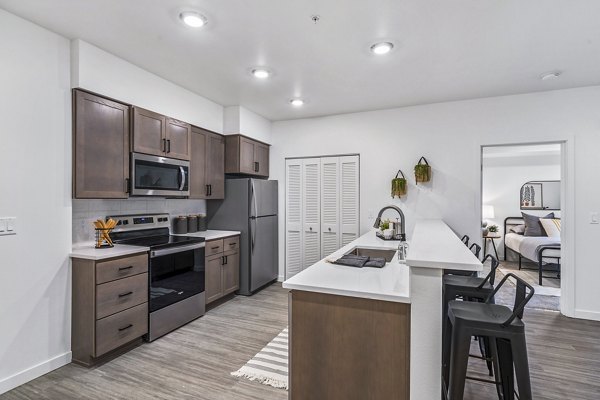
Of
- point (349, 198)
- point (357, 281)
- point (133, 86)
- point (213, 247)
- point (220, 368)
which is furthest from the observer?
point (349, 198)

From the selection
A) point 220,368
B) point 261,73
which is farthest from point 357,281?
point 261,73

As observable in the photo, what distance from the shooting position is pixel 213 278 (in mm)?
3771

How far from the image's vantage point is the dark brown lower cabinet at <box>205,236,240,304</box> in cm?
370

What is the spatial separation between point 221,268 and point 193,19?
2.74 m

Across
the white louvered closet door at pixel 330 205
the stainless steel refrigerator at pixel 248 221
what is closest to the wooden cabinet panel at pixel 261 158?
the stainless steel refrigerator at pixel 248 221

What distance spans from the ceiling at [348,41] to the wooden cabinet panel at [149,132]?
46cm

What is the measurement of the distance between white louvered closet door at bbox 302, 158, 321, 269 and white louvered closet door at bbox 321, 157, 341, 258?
6 cm

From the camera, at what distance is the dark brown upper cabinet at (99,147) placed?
254 cm

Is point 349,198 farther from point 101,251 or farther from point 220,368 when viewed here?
point 101,251

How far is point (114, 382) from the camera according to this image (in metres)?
2.29

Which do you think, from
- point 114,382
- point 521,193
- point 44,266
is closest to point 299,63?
point 44,266

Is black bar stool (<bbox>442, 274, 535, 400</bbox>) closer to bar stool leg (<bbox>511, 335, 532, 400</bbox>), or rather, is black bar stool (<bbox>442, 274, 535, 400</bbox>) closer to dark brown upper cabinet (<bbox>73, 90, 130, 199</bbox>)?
bar stool leg (<bbox>511, 335, 532, 400</bbox>)

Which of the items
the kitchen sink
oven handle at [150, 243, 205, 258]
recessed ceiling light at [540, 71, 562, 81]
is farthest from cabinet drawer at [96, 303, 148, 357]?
recessed ceiling light at [540, 71, 562, 81]

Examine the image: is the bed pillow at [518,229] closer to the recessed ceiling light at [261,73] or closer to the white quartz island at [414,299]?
the white quartz island at [414,299]
